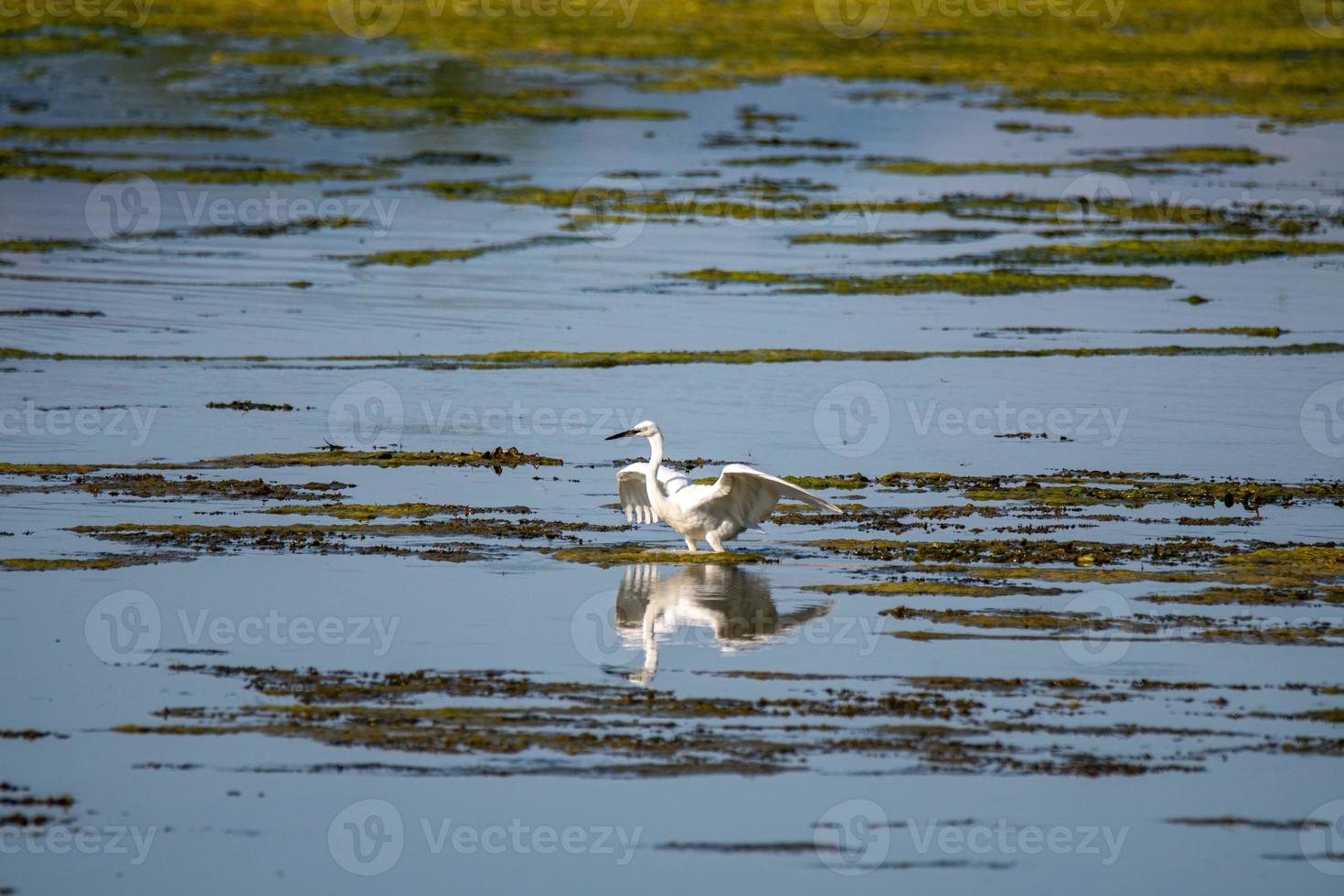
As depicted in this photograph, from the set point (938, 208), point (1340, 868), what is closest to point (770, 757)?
point (1340, 868)

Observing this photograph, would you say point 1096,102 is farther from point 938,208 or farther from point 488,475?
point 488,475

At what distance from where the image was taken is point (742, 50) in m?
70.4

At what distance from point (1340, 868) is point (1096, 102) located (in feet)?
164

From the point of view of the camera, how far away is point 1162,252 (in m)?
33.4

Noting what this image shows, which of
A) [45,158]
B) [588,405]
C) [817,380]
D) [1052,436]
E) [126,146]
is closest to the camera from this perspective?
[1052,436]
